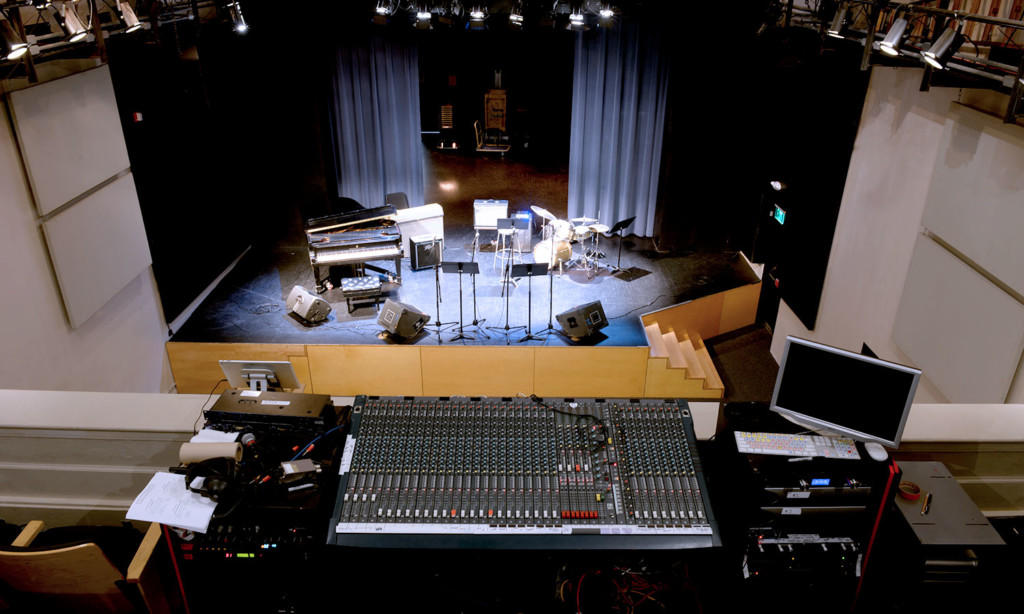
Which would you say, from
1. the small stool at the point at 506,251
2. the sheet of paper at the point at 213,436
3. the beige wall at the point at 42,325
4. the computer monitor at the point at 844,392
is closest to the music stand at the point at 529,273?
the small stool at the point at 506,251

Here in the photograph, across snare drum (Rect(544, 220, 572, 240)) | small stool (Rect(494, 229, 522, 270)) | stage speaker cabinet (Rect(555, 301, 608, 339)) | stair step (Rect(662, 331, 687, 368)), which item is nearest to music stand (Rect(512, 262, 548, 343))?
stage speaker cabinet (Rect(555, 301, 608, 339))

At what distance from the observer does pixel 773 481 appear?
2.36 m

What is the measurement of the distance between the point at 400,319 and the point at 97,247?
8.58ft

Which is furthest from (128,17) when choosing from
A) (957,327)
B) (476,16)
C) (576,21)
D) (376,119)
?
(957,327)

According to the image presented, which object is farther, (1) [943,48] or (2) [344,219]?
(2) [344,219]

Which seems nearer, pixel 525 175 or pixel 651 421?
pixel 651 421

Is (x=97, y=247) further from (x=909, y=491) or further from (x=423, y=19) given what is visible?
(x=909, y=491)

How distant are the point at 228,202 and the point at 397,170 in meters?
2.41

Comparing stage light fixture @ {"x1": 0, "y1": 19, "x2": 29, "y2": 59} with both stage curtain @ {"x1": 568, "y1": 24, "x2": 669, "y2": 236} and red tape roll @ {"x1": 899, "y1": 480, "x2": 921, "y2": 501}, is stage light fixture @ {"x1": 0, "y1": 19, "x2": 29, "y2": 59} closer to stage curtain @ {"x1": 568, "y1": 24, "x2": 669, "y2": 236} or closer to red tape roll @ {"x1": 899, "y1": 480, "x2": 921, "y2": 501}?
red tape roll @ {"x1": 899, "y1": 480, "x2": 921, "y2": 501}

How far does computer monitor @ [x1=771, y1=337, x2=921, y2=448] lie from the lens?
2445mm

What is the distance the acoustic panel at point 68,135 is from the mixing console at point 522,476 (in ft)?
13.4

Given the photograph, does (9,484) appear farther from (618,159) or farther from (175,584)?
(618,159)

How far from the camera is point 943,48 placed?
369 centimetres

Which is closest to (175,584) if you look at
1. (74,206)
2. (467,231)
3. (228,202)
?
(74,206)
